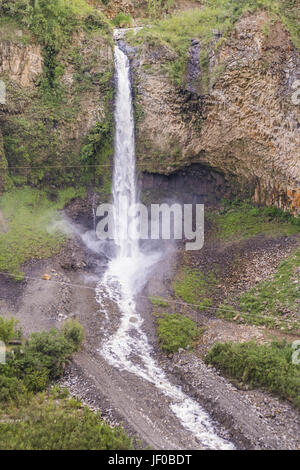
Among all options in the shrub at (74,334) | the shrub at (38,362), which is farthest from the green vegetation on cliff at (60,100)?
the shrub at (38,362)

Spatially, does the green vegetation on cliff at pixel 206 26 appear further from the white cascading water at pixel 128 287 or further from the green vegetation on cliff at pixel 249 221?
the green vegetation on cliff at pixel 249 221

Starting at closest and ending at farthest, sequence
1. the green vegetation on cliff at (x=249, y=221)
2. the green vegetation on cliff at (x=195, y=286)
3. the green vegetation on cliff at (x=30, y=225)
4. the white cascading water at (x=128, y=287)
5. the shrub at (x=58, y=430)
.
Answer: the shrub at (x=58, y=430) → the white cascading water at (x=128, y=287) → the green vegetation on cliff at (x=195, y=286) → the green vegetation on cliff at (x=30, y=225) → the green vegetation on cliff at (x=249, y=221)

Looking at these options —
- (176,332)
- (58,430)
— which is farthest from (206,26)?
(58,430)

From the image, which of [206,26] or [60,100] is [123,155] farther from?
[206,26]

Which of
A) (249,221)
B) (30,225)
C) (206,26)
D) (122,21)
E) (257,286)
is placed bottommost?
(257,286)

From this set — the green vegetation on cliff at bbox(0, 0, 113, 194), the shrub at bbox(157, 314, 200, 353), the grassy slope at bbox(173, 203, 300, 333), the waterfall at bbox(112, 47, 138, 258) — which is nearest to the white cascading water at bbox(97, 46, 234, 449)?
the waterfall at bbox(112, 47, 138, 258)

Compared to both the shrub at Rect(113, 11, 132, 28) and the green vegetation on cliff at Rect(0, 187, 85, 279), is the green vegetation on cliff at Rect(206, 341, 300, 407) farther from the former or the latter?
the shrub at Rect(113, 11, 132, 28)
